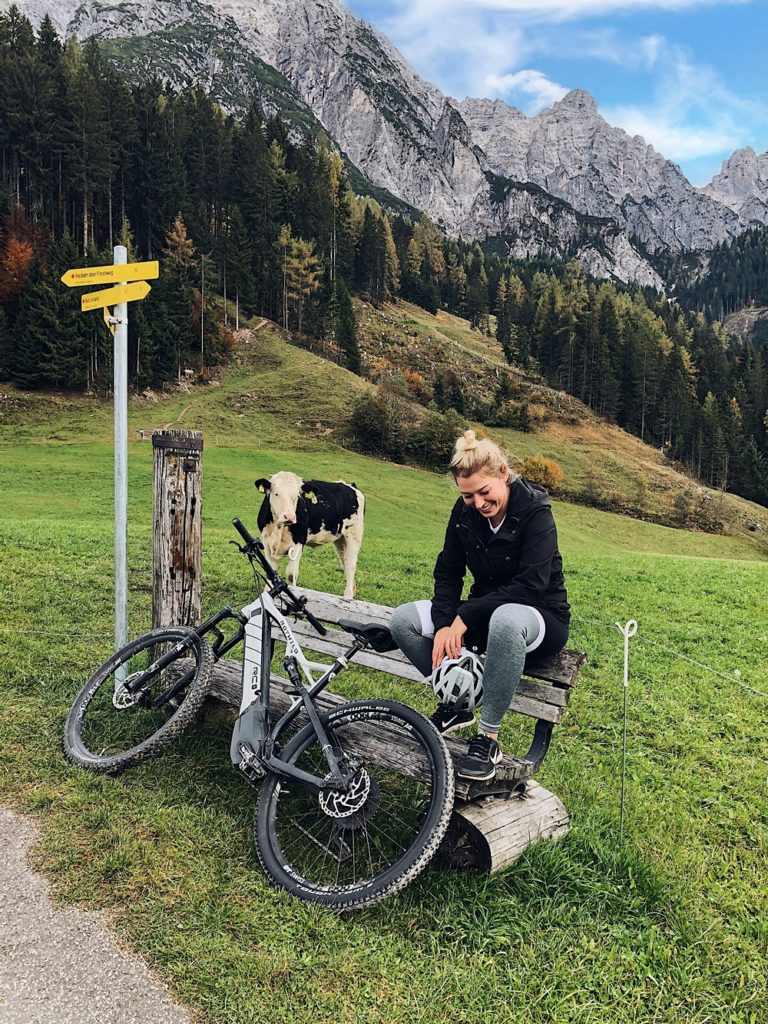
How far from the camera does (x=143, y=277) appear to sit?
5.77m

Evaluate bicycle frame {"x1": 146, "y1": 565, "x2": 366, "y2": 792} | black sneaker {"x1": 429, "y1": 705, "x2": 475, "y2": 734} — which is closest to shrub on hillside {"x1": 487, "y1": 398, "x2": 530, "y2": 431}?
bicycle frame {"x1": 146, "y1": 565, "x2": 366, "y2": 792}

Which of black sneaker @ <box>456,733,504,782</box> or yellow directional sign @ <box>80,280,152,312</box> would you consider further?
yellow directional sign @ <box>80,280,152,312</box>

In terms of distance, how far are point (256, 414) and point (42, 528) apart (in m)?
37.0

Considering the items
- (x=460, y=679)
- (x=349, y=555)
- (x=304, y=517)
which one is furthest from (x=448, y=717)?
(x=349, y=555)

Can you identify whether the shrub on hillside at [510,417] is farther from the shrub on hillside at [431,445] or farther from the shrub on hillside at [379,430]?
the shrub on hillside at [379,430]

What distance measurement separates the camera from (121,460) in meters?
6.19

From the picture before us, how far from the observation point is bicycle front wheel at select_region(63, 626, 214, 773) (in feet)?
16.9

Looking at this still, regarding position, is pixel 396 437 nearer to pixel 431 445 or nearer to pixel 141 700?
pixel 431 445

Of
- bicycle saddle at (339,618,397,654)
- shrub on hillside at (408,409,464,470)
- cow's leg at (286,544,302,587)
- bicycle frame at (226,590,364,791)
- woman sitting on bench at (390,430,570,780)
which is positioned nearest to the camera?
bicycle frame at (226,590,364,791)

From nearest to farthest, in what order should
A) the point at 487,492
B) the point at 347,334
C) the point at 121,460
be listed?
the point at 487,492 < the point at 121,460 < the point at 347,334

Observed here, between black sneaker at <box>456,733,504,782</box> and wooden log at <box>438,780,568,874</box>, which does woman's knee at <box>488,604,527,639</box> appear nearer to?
black sneaker at <box>456,733,504,782</box>

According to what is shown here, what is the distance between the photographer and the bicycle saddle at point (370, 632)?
4.56m

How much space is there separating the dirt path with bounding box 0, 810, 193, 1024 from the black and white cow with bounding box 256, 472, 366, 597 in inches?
270

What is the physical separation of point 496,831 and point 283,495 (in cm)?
751
